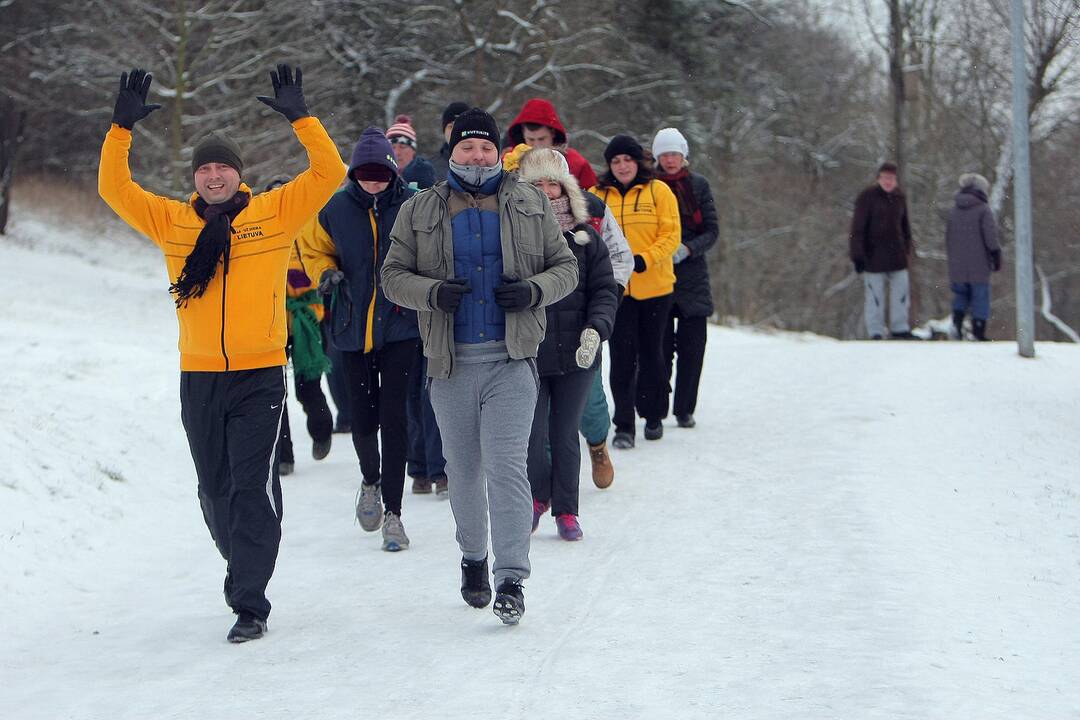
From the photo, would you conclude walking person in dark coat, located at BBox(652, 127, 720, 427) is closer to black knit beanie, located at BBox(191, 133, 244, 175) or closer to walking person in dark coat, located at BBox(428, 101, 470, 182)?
walking person in dark coat, located at BBox(428, 101, 470, 182)

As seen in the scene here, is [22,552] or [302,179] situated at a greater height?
[302,179]

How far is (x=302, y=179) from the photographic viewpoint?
19.1ft

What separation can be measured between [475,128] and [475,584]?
6.31 feet

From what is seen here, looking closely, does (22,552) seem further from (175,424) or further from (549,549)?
(175,424)

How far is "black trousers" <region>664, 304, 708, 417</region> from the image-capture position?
1055cm

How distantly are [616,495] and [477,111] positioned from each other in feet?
11.1

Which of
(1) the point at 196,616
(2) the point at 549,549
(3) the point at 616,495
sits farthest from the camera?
(3) the point at 616,495

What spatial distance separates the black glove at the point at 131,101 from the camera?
559 cm

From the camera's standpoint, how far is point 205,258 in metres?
5.64

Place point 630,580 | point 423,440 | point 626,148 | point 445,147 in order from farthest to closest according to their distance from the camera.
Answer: point 626,148, point 423,440, point 445,147, point 630,580

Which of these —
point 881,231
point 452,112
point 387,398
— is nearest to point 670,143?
point 452,112

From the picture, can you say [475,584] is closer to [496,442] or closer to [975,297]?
[496,442]

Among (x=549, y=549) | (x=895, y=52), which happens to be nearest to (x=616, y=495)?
(x=549, y=549)

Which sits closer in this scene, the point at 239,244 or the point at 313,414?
the point at 239,244
